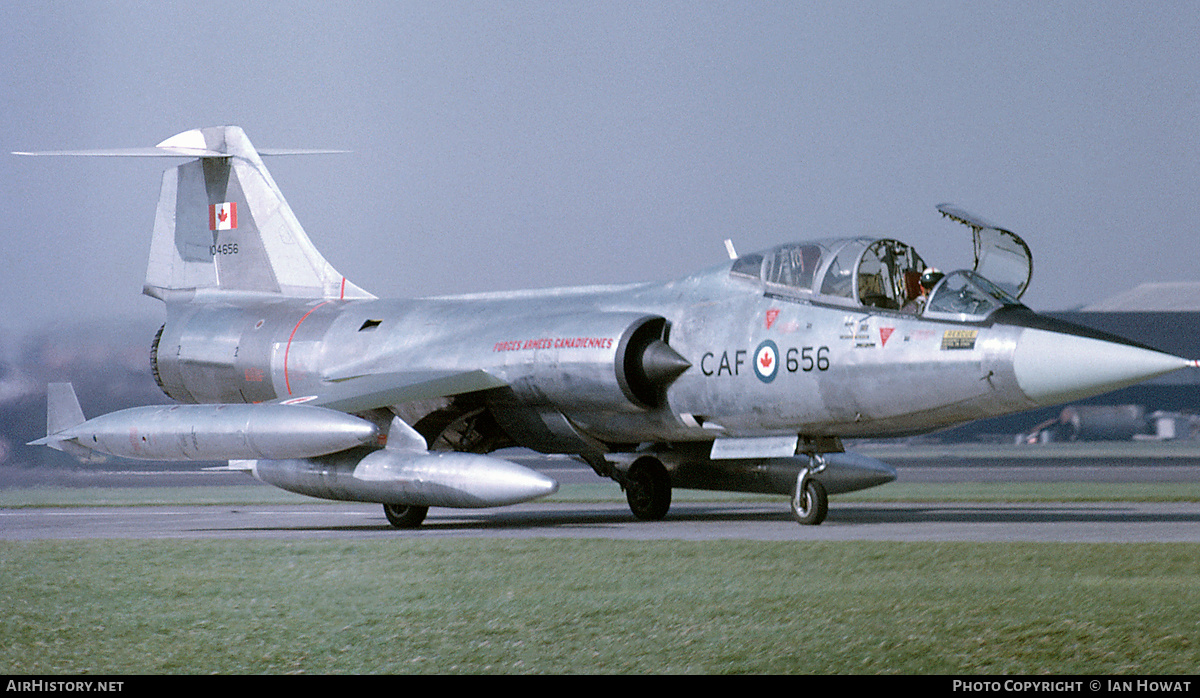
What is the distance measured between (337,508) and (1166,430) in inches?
1654

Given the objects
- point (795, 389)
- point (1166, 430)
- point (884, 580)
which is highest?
point (795, 389)

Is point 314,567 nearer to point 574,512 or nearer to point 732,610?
point 732,610

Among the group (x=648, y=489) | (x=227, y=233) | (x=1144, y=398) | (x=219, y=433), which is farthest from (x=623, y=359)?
(x=1144, y=398)

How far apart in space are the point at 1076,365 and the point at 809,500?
296 cm

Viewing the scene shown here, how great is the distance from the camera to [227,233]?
19453 millimetres

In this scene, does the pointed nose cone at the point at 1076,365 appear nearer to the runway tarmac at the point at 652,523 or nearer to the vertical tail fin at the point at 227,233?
the runway tarmac at the point at 652,523

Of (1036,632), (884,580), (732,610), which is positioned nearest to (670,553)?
(884,580)

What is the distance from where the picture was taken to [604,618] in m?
6.98

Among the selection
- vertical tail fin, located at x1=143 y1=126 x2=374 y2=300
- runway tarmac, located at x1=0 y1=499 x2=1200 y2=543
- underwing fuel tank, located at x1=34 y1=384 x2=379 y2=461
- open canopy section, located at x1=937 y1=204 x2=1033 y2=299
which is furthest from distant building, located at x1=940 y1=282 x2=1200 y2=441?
underwing fuel tank, located at x1=34 y1=384 x2=379 y2=461

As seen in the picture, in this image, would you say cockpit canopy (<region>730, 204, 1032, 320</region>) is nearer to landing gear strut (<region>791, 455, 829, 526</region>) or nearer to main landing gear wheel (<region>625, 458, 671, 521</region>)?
landing gear strut (<region>791, 455, 829, 526</region>)

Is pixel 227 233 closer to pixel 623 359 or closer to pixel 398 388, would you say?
pixel 398 388

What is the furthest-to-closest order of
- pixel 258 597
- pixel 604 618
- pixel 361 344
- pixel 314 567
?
pixel 361 344 → pixel 314 567 → pixel 258 597 → pixel 604 618

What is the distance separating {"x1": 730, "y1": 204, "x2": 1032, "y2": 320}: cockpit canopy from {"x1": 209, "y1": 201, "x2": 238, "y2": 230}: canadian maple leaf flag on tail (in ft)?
31.4

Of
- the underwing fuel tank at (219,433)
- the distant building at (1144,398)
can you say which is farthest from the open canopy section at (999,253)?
the distant building at (1144,398)
